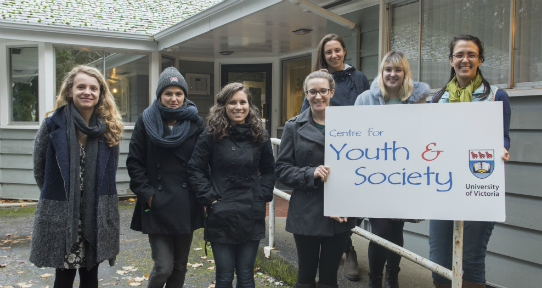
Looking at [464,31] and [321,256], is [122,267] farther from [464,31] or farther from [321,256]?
[464,31]

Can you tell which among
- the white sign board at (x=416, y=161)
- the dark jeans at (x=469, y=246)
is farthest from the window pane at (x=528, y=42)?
the white sign board at (x=416, y=161)

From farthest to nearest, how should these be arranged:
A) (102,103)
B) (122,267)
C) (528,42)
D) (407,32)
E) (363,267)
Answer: (122,267) → (407,32) → (363,267) → (528,42) → (102,103)

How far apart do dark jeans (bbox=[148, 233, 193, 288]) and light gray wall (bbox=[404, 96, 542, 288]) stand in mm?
2395

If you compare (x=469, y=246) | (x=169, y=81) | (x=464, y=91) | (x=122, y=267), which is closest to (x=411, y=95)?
(x=464, y=91)

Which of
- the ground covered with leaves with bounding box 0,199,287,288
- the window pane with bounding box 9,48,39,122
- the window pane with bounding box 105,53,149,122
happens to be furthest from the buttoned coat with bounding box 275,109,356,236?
the window pane with bounding box 9,48,39,122

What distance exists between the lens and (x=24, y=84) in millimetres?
7949

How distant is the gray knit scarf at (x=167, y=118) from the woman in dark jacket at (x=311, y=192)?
2.14 ft

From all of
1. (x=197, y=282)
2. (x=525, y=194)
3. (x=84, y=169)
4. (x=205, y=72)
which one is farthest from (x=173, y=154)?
(x=205, y=72)

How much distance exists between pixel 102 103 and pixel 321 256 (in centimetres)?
167

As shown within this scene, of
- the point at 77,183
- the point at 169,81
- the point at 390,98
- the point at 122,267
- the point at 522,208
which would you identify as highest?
the point at 169,81

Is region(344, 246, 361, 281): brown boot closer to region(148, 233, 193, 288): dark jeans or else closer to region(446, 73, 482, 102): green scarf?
region(148, 233, 193, 288): dark jeans

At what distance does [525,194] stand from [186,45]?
6375 mm

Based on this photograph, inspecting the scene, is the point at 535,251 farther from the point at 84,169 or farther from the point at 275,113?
the point at 275,113

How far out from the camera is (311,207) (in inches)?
104
